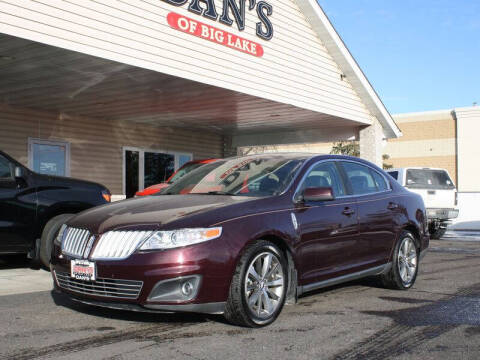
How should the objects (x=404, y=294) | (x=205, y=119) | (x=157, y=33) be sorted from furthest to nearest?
1. (x=205, y=119)
2. (x=157, y=33)
3. (x=404, y=294)

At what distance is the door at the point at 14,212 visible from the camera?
758 centimetres

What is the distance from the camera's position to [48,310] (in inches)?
214

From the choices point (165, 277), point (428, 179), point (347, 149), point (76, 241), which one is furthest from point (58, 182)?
point (347, 149)

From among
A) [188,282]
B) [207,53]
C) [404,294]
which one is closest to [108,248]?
[188,282]

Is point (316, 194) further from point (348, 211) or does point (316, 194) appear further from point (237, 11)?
point (237, 11)

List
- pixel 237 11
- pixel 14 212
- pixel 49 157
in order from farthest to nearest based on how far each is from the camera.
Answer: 1. pixel 49 157
2. pixel 237 11
3. pixel 14 212

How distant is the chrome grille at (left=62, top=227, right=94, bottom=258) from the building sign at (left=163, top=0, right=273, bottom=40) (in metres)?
6.60

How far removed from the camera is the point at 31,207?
784 centimetres

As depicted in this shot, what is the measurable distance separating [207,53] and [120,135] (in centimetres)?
610

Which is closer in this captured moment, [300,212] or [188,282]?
[188,282]

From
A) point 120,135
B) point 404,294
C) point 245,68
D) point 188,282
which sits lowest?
point 404,294

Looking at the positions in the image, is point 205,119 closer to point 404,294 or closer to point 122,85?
point 122,85

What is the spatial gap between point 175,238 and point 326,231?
5.63ft

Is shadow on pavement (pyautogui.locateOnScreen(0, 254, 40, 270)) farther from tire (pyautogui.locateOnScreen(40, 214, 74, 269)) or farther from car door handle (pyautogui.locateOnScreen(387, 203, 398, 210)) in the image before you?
car door handle (pyautogui.locateOnScreen(387, 203, 398, 210))
